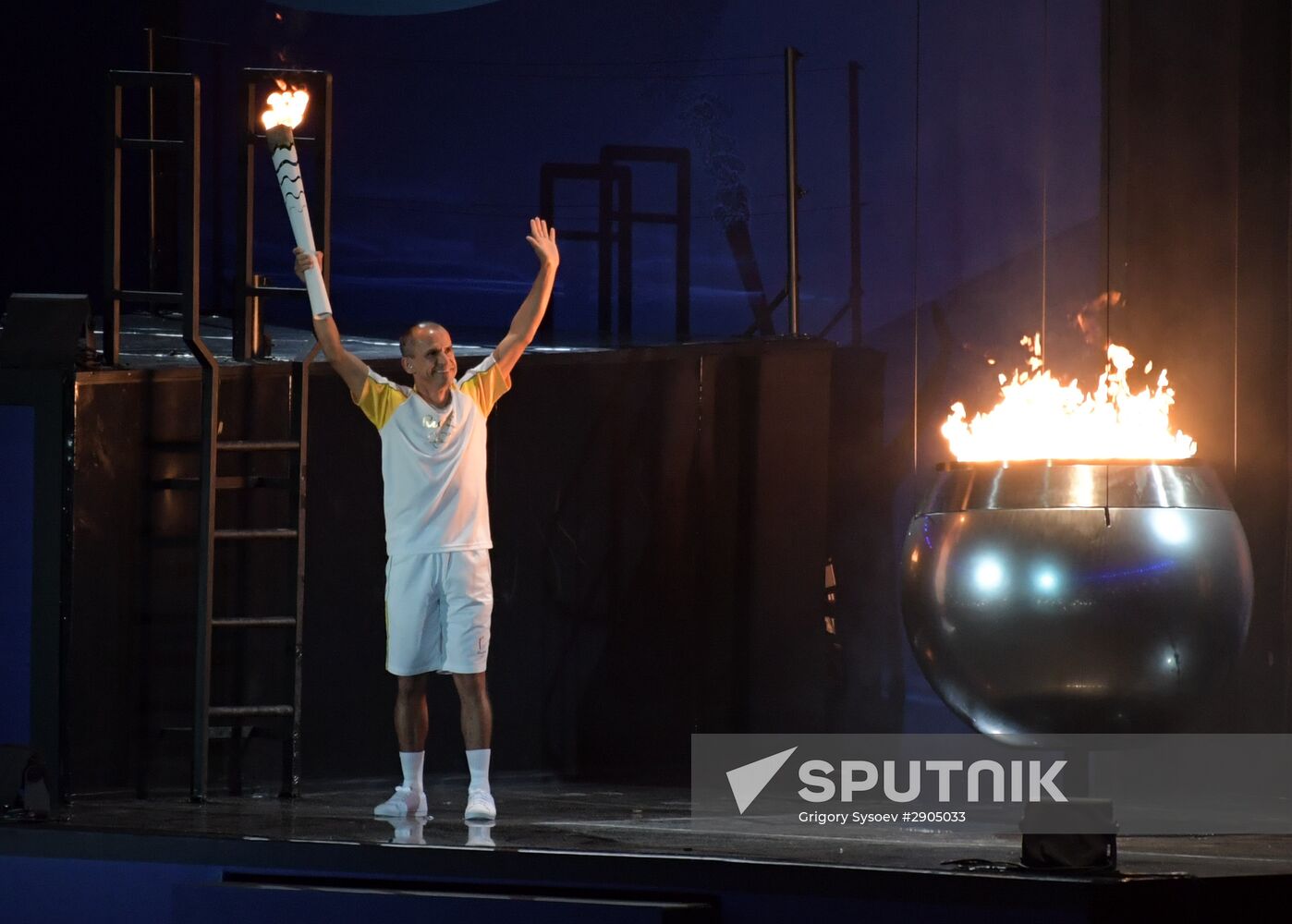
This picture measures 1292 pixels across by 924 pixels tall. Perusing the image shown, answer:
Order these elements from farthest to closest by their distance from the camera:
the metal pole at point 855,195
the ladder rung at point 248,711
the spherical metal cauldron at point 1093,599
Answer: the metal pole at point 855,195 → the ladder rung at point 248,711 → the spherical metal cauldron at point 1093,599

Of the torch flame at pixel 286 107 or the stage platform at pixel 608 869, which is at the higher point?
the torch flame at pixel 286 107

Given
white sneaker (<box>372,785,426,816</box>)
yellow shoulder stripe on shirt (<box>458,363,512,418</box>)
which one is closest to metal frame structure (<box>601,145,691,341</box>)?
yellow shoulder stripe on shirt (<box>458,363,512,418</box>)

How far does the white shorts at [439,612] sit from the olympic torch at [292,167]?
904mm

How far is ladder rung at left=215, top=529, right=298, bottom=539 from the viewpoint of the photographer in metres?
6.27

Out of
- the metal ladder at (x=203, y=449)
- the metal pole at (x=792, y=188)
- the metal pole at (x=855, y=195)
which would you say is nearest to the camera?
the metal ladder at (x=203, y=449)

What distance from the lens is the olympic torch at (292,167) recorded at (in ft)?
19.4

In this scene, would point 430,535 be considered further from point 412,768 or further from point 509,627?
point 509,627

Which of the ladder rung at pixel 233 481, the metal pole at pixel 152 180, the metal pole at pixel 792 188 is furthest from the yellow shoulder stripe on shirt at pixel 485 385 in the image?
the metal pole at pixel 152 180

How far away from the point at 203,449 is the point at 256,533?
356 mm

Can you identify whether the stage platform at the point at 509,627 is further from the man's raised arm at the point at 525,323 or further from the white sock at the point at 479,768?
the man's raised arm at the point at 525,323

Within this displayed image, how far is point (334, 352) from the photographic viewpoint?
5.73 metres

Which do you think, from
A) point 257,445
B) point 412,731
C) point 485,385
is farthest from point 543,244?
point 412,731

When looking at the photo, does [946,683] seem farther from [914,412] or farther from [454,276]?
[454,276]

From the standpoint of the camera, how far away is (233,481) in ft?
21.4
